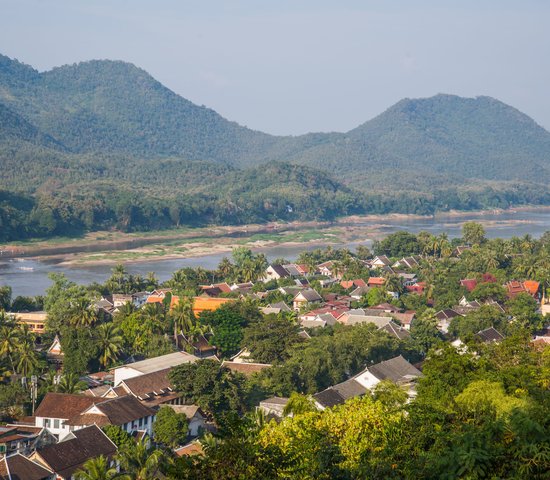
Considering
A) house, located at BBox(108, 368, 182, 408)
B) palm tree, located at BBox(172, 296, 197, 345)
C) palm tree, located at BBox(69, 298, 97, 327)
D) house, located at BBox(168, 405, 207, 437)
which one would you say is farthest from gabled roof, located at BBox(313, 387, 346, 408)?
palm tree, located at BBox(69, 298, 97, 327)

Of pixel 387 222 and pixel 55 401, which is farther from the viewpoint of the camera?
pixel 387 222

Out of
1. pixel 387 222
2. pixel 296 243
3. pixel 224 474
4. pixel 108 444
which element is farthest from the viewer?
pixel 387 222

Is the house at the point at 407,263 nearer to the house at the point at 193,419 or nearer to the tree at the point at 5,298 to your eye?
the tree at the point at 5,298

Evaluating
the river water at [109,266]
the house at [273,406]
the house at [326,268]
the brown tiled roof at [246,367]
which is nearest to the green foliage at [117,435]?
the house at [273,406]

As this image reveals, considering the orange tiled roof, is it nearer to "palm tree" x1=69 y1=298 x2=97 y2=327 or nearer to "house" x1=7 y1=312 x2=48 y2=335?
"palm tree" x1=69 y1=298 x2=97 y2=327

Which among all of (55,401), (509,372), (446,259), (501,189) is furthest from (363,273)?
(501,189)

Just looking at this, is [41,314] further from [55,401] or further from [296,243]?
[296,243]

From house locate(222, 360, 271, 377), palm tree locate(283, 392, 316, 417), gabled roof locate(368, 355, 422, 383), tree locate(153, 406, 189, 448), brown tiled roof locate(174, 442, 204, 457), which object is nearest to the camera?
palm tree locate(283, 392, 316, 417)

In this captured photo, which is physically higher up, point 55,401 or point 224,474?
point 224,474

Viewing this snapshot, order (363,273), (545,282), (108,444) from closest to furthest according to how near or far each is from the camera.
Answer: (108,444), (545,282), (363,273)
